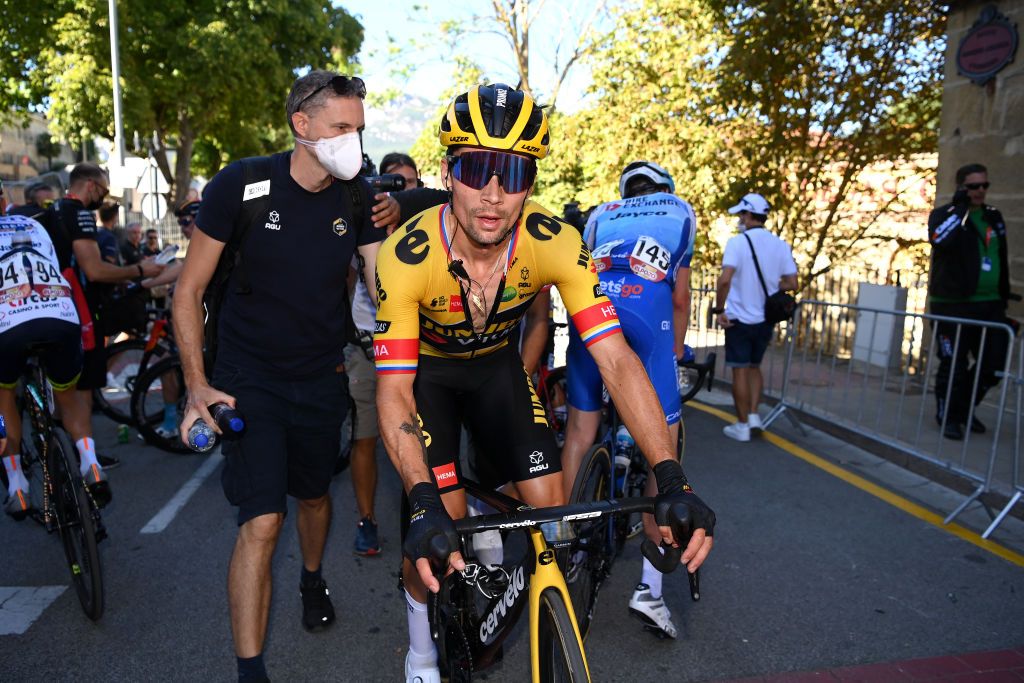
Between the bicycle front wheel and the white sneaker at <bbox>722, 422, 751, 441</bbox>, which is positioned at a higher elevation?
the bicycle front wheel

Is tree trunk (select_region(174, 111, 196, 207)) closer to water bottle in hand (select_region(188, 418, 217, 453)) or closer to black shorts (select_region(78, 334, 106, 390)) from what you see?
black shorts (select_region(78, 334, 106, 390))

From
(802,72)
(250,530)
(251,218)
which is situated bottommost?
(250,530)

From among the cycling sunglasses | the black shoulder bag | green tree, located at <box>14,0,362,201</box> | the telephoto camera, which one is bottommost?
the black shoulder bag

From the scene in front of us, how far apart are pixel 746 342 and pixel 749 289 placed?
460mm

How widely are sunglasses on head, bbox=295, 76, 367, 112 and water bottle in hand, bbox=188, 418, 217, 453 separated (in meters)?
1.26

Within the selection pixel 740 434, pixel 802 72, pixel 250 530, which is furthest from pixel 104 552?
pixel 802 72

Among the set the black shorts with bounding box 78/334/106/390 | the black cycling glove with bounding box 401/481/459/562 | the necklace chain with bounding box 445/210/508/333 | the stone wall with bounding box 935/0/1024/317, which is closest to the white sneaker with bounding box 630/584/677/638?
the necklace chain with bounding box 445/210/508/333

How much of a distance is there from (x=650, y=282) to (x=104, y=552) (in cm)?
341

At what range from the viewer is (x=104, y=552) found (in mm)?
4559

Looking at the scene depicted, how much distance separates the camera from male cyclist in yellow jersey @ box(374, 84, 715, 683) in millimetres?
2469

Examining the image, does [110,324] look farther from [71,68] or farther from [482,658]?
[71,68]

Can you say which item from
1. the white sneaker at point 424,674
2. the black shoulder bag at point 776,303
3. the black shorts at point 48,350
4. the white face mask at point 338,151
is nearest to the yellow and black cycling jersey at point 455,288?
the white face mask at point 338,151

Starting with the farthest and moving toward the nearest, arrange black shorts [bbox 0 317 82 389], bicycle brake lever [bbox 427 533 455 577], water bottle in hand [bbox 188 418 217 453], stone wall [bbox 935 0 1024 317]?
stone wall [bbox 935 0 1024 317], black shorts [bbox 0 317 82 389], water bottle in hand [bbox 188 418 217 453], bicycle brake lever [bbox 427 533 455 577]

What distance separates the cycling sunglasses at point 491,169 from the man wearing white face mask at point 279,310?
2.40 ft
